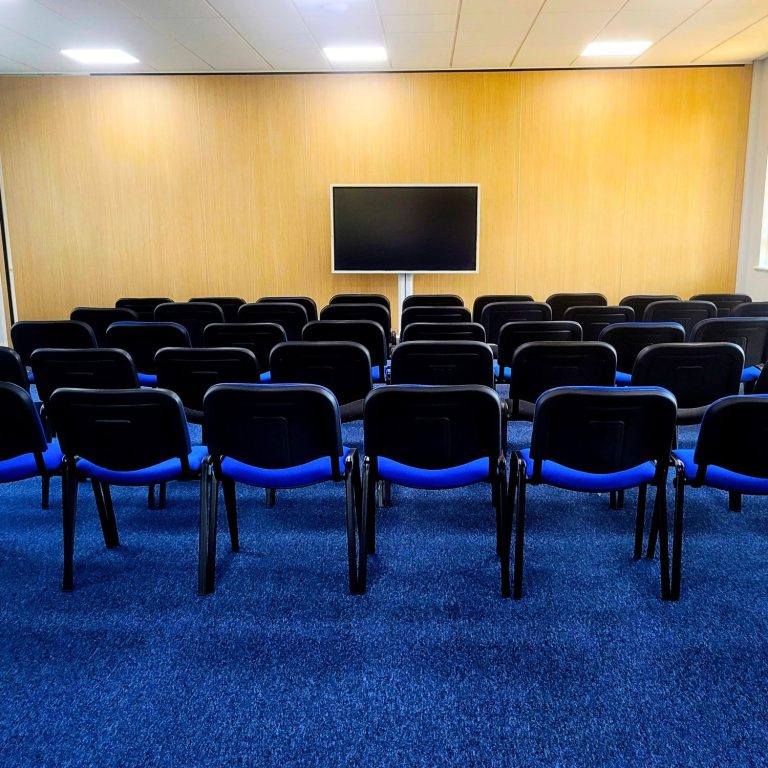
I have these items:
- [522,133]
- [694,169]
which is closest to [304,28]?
[522,133]

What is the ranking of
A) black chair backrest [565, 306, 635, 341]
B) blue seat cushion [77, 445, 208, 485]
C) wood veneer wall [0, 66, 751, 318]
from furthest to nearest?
wood veneer wall [0, 66, 751, 318] < black chair backrest [565, 306, 635, 341] < blue seat cushion [77, 445, 208, 485]

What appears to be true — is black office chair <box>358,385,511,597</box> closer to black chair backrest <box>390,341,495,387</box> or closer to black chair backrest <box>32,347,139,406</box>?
black chair backrest <box>390,341,495,387</box>

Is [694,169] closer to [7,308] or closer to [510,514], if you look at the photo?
[510,514]

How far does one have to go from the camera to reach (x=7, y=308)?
9984mm

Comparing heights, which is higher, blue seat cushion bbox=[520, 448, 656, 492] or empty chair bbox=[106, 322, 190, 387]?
empty chair bbox=[106, 322, 190, 387]

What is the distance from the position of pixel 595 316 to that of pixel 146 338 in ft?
12.8

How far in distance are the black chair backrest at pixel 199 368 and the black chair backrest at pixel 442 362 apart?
88 centimetres

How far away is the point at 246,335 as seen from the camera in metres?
4.94

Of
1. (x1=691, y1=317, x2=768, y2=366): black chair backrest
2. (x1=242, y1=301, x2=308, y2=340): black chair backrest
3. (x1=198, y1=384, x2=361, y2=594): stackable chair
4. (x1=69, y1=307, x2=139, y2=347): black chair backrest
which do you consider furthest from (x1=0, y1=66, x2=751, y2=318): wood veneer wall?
(x1=198, y1=384, x2=361, y2=594): stackable chair

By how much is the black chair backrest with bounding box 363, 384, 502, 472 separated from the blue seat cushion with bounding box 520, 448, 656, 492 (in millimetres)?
235

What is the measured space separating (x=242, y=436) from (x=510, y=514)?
120 cm

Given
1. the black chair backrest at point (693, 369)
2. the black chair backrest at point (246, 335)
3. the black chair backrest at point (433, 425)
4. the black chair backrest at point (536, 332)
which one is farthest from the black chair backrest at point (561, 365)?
the black chair backrest at point (246, 335)

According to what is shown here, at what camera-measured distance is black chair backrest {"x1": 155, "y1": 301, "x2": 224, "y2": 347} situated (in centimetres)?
630

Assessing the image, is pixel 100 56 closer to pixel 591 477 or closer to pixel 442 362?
pixel 442 362
